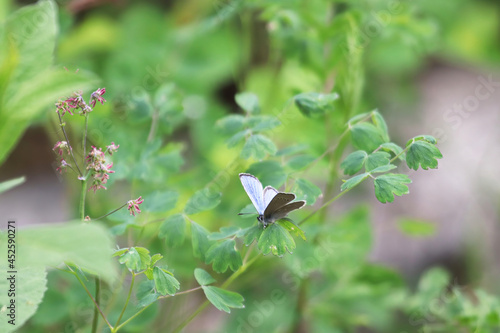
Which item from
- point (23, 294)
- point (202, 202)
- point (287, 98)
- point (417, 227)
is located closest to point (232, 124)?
point (202, 202)

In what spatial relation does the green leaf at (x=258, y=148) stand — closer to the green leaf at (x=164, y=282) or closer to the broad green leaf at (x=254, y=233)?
the broad green leaf at (x=254, y=233)

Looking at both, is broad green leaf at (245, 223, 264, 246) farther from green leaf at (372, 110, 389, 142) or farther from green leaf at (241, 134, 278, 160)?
green leaf at (372, 110, 389, 142)

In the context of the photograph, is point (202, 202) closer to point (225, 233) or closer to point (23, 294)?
point (225, 233)

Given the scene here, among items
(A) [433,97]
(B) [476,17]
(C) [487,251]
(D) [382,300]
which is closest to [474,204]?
(C) [487,251]

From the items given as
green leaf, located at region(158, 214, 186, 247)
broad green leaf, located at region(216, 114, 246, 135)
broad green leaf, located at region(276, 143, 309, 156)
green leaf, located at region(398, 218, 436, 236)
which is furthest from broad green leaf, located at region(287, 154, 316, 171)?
green leaf, located at region(398, 218, 436, 236)

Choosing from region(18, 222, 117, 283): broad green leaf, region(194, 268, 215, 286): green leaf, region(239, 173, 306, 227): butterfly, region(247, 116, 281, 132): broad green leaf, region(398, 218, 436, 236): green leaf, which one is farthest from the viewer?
region(398, 218, 436, 236): green leaf

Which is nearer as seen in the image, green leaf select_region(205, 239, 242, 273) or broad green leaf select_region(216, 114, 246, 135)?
green leaf select_region(205, 239, 242, 273)

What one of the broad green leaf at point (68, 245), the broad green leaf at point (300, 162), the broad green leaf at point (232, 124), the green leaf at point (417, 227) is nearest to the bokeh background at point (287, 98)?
the green leaf at point (417, 227)

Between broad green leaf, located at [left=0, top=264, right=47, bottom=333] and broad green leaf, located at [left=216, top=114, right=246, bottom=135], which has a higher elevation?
broad green leaf, located at [left=216, top=114, right=246, bottom=135]
